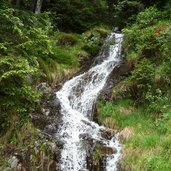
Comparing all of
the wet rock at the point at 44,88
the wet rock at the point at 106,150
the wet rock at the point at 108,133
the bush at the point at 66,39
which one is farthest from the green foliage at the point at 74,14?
the wet rock at the point at 106,150

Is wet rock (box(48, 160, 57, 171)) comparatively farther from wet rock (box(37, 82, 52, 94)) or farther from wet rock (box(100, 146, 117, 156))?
wet rock (box(37, 82, 52, 94))

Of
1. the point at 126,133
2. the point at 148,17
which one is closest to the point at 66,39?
the point at 148,17

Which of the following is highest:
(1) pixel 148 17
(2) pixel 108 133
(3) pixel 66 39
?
(1) pixel 148 17

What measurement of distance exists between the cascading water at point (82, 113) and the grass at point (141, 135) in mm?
543

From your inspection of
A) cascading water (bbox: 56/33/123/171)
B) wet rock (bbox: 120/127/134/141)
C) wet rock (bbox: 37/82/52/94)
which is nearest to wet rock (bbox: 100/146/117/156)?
cascading water (bbox: 56/33/123/171)

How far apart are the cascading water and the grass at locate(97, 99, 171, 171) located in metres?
0.54

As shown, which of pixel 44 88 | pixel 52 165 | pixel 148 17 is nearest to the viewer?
pixel 52 165

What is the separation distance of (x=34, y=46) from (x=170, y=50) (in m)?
7.63

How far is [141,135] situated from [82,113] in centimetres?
328

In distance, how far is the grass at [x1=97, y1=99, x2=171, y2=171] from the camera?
1200 cm

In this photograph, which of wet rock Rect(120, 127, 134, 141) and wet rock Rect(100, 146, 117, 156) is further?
wet rock Rect(120, 127, 134, 141)

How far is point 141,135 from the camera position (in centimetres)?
1355

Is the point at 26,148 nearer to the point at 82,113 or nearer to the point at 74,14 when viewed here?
the point at 82,113

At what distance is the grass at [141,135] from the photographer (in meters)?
12.0
